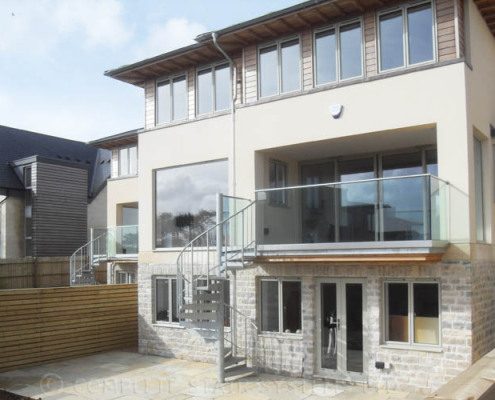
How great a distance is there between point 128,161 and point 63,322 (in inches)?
392

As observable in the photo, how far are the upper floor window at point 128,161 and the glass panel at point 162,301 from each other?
8987mm

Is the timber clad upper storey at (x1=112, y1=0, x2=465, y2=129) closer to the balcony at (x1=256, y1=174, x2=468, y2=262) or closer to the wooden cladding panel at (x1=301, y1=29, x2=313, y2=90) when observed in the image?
the wooden cladding panel at (x1=301, y1=29, x2=313, y2=90)

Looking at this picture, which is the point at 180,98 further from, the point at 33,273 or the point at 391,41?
the point at 33,273

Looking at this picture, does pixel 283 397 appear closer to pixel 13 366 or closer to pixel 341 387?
pixel 341 387

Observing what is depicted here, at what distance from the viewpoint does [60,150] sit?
3222cm

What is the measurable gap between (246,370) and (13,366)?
5.65 metres

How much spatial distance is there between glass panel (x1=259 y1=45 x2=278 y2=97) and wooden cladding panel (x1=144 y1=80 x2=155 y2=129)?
3.54 m

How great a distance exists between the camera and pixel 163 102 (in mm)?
15031

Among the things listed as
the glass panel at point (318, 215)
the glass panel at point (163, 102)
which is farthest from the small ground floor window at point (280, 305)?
the glass panel at point (163, 102)

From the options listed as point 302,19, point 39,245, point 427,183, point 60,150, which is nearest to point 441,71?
point 427,183

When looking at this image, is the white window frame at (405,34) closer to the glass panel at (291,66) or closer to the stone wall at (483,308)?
the glass panel at (291,66)

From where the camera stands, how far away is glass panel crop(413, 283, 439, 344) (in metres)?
10.5

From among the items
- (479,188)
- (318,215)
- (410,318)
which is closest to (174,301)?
(318,215)

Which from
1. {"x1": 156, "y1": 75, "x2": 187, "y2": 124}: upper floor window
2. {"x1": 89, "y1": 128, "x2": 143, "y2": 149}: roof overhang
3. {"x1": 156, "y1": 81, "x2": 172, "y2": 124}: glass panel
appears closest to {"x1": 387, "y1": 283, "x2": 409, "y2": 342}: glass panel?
{"x1": 156, "y1": 75, "x2": 187, "y2": 124}: upper floor window
